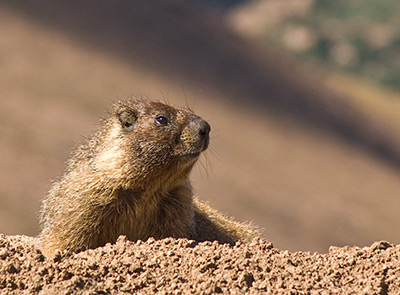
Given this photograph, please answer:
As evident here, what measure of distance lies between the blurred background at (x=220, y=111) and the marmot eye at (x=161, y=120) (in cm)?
1535

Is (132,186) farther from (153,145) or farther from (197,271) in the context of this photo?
(197,271)

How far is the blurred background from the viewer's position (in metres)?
30.0

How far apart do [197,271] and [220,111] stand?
35710mm

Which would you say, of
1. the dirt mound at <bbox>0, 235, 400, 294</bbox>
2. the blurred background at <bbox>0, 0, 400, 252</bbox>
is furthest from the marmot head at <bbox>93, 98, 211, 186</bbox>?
the blurred background at <bbox>0, 0, 400, 252</bbox>

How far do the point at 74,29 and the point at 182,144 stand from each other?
35.5m

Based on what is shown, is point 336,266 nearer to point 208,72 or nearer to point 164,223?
point 164,223

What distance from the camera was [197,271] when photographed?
18.7ft

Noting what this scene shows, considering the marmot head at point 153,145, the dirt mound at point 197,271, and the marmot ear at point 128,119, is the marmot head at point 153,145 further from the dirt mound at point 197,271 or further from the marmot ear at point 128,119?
the dirt mound at point 197,271

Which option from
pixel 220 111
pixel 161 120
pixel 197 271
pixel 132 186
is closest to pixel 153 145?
pixel 161 120

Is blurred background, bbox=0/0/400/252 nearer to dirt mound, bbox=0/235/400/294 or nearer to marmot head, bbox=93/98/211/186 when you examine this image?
marmot head, bbox=93/98/211/186

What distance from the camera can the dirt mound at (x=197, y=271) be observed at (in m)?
5.43

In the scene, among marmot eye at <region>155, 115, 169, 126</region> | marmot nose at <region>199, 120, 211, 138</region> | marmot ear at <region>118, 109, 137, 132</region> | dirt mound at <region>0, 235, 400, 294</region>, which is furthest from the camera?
marmot ear at <region>118, 109, 137, 132</region>

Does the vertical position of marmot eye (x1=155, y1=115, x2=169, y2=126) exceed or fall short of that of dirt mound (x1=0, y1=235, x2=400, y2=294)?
it exceeds it

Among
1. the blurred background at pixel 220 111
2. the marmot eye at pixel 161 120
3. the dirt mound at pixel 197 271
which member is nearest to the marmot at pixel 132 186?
the marmot eye at pixel 161 120
